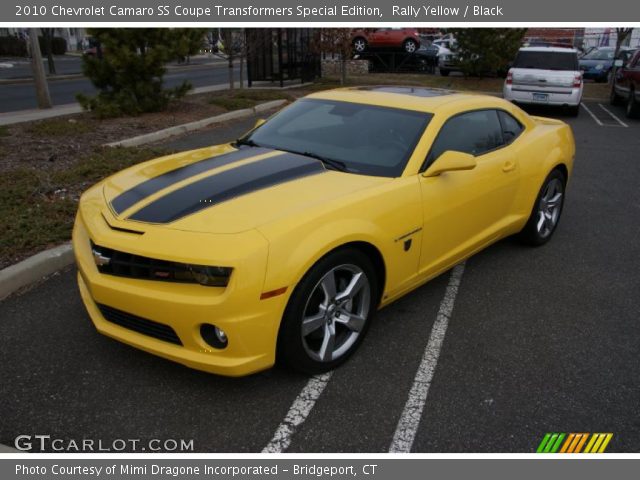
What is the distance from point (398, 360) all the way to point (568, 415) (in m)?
0.96

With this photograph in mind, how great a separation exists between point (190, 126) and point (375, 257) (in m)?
8.08

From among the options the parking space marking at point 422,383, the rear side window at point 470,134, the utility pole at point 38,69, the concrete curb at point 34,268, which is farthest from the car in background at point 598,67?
the concrete curb at point 34,268

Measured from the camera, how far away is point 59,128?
9234mm

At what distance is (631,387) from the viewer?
3.10m

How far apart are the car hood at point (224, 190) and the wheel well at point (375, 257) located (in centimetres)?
29

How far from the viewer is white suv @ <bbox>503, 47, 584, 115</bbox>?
13077 mm

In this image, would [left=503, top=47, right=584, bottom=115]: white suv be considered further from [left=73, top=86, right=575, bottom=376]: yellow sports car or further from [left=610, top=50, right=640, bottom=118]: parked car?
[left=73, top=86, right=575, bottom=376]: yellow sports car

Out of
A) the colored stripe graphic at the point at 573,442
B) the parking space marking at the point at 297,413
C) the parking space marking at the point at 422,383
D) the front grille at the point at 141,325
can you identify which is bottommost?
the colored stripe graphic at the point at 573,442

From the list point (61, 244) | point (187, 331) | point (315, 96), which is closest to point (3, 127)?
point (61, 244)

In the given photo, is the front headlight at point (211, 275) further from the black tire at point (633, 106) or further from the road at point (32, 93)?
the black tire at point (633, 106)

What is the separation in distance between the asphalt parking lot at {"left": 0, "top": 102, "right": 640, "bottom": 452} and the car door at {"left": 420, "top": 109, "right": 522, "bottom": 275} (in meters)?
0.45

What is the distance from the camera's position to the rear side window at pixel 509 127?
15.2 feet

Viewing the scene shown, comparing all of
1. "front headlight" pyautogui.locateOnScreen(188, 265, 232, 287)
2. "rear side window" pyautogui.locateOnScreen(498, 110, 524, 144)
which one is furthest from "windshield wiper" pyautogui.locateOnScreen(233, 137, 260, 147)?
"rear side window" pyautogui.locateOnScreen(498, 110, 524, 144)

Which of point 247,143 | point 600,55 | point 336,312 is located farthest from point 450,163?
point 600,55
